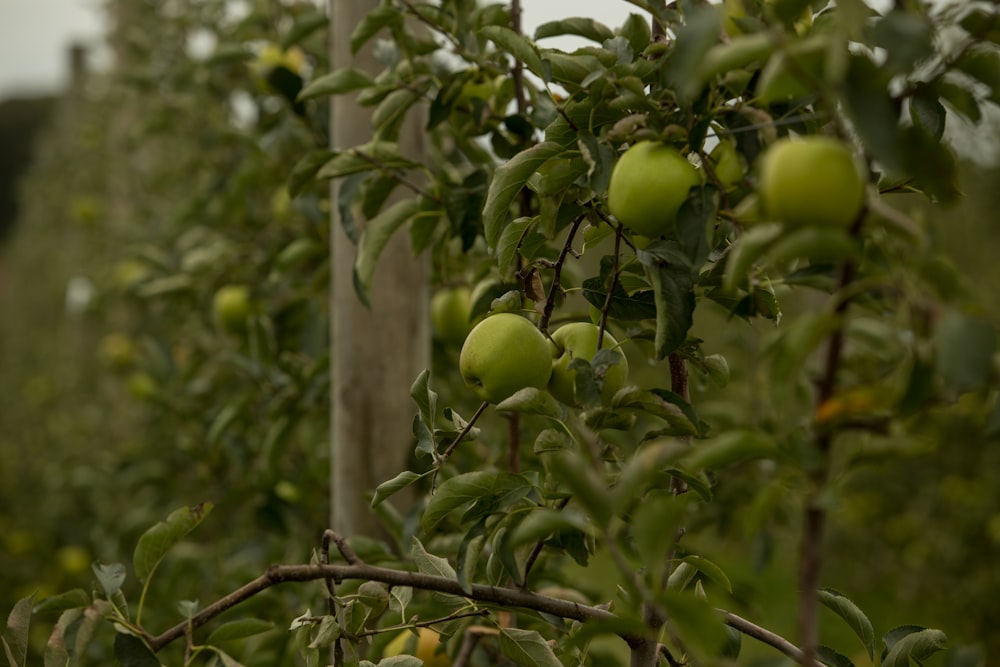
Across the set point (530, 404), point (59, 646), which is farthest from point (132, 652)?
point (530, 404)

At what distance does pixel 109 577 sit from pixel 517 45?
0.58 m

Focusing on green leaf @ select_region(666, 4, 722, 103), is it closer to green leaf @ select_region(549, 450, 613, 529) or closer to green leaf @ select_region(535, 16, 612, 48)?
green leaf @ select_region(549, 450, 613, 529)

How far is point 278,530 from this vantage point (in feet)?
6.08

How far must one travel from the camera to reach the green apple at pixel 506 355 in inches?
28.1

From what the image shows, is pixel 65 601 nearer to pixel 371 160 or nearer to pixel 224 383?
pixel 371 160

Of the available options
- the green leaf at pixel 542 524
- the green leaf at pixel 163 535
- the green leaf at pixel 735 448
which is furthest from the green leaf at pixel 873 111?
the green leaf at pixel 163 535

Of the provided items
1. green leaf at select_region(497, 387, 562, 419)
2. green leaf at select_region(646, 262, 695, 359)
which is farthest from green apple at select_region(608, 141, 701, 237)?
green leaf at select_region(497, 387, 562, 419)

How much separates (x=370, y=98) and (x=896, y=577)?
143 inches

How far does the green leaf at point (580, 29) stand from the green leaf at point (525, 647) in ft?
1.79

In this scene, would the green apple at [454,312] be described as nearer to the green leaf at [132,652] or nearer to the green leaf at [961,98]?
the green leaf at [132,652]

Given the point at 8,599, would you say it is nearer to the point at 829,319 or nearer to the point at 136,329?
the point at 136,329

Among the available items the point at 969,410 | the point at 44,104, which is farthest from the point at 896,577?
the point at 44,104

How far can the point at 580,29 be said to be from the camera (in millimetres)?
871

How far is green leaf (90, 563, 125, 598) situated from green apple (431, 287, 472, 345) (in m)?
0.61
